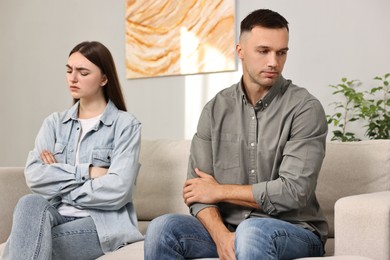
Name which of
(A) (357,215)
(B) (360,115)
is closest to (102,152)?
(A) (357,215)

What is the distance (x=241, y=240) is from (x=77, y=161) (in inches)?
39.3

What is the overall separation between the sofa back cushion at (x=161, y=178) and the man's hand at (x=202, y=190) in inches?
22.1

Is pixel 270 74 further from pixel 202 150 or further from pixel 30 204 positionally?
pixel 30 204

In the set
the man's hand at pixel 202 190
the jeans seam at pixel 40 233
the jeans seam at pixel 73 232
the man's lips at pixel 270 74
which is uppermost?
the man's lips at pixel 270 74

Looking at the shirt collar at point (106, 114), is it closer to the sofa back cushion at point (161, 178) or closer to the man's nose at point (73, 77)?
the man's nose at point (73, 77)

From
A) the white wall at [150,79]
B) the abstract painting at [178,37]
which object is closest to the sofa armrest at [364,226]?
the white wall at [150,79]

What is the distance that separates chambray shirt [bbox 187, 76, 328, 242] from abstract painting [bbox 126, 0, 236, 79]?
1676 mm

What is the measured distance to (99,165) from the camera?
2.51 meters

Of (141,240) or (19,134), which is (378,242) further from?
(19,134)

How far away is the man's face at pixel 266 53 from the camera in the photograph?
6.82 feet

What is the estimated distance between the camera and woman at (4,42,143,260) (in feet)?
7.07

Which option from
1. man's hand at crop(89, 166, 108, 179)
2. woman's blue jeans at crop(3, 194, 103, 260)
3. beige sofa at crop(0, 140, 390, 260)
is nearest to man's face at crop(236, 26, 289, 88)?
beige sofa at crop(0, 140, 390, 260)

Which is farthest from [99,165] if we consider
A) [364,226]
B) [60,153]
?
[364,226]

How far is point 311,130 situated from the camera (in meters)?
2.01
